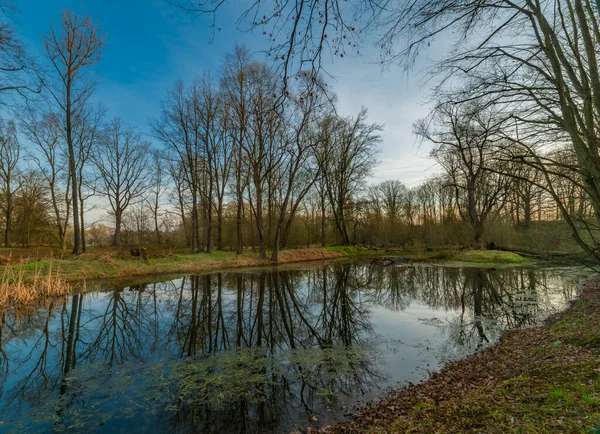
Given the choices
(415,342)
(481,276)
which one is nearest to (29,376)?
(415,342)

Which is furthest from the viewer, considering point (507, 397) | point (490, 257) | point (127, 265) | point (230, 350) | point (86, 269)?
point (490, 257)

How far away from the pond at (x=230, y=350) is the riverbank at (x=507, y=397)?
0.53 metres

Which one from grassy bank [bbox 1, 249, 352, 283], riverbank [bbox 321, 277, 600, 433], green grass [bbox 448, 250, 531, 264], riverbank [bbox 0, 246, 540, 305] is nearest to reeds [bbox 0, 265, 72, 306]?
riverbank [bbox 0, 246, 540, 305]

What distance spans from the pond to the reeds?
0.77 metres

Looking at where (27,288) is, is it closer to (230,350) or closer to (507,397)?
(230,350)

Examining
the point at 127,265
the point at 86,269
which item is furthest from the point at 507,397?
the point at 127,265

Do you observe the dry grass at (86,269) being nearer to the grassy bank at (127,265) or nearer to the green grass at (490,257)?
the grassy bank at (127,265)

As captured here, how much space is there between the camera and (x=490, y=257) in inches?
880

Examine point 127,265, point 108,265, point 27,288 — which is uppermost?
point 108,265

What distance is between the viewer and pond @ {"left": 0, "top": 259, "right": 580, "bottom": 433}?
4.10 meters

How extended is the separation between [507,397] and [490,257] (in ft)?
72.8

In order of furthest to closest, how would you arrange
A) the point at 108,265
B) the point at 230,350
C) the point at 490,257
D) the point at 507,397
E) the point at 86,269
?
1. the point at 490,257
2. the point at 108,265
3. the point at 86,269
4. the point at 230,350
5. the point at 507,397

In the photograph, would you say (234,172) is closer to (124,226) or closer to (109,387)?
(124,226)

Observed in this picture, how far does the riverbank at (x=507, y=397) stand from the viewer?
292cm
